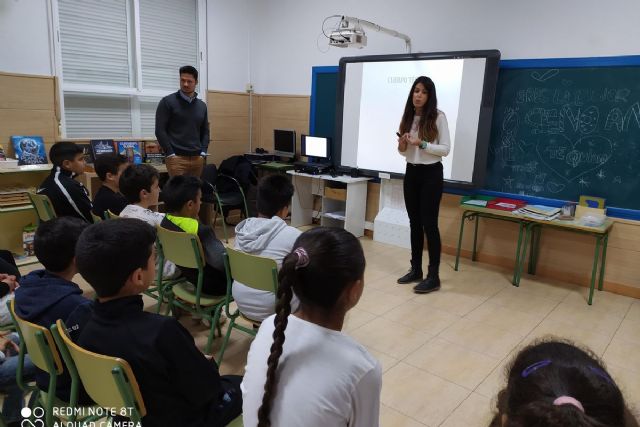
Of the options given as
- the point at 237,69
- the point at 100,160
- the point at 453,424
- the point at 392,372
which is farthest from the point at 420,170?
the point at 237,69

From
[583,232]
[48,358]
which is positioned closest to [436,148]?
[583,232]

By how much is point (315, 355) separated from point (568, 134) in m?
3.78

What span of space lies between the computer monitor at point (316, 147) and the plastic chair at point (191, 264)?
317 centimetres

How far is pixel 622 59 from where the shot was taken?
3.61 metres

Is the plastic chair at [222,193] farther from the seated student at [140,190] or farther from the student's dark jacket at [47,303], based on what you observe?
the student's dark jacket at [47,303]

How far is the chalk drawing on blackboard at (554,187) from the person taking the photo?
404 cm

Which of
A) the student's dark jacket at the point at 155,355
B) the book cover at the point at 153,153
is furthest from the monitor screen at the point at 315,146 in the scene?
the student's dark jacket at the point at 155,355

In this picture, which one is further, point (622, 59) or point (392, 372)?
point (622, 59)

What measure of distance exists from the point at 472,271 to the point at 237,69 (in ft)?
13.4

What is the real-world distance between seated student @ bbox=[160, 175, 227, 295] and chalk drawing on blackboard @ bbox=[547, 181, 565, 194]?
3030mm

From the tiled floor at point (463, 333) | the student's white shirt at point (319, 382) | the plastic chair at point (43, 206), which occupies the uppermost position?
the student's white shirt at point (319, 382)

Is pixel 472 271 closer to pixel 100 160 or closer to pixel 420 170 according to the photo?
pixel 420 170

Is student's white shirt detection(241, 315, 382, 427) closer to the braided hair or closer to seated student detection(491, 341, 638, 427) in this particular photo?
the braided hair

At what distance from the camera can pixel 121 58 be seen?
5.23 m
